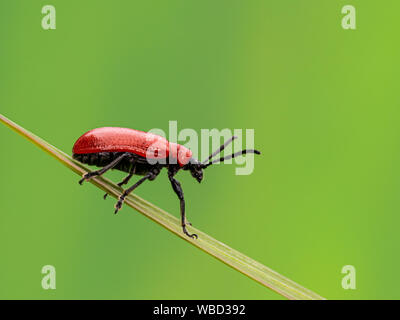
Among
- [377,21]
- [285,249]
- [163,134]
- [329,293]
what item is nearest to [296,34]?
[377,21]

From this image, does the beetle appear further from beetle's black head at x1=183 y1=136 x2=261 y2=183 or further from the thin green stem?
the thin green stem

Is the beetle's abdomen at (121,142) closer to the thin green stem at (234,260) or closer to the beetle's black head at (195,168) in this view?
the beetle's black head at (195,168)

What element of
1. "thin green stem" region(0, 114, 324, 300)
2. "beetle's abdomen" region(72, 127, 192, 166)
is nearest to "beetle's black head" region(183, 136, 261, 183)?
"beetle's abdomen" region(72, 127, 192, 166)

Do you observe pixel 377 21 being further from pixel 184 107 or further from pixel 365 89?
pixel 184 107

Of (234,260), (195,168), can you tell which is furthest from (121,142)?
(234,260)

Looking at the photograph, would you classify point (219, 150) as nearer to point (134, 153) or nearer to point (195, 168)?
point (195, 168)

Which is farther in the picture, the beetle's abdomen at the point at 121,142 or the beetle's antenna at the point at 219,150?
the beetle's antenna at the point at 219,150

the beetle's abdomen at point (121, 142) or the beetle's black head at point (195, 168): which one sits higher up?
the beetle's abdomen at point (121, 142)

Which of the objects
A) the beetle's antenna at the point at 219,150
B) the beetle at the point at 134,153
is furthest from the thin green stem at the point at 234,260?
the beetle's antenna at the point at 219,150
